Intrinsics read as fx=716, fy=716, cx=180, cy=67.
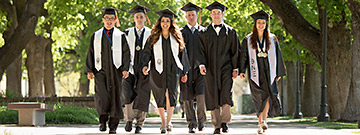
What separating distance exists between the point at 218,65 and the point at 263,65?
2.74 ft

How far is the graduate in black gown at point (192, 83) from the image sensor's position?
13.3m

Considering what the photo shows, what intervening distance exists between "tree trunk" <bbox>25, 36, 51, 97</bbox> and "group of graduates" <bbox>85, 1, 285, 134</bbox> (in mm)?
18886

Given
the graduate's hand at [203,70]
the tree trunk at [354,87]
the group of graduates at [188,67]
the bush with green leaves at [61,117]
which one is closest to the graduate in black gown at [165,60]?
the group of graduates at [188,67]

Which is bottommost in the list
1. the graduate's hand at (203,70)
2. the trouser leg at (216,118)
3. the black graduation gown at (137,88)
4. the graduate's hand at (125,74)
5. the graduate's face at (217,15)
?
the trouser leg at (216,118)

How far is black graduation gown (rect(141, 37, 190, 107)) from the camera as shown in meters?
12.8

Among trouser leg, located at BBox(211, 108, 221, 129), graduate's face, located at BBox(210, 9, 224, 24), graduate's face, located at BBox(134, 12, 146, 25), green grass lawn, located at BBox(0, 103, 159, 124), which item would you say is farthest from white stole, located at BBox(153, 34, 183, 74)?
green grass lawn, located at BBox(0, 103, 159, 124)

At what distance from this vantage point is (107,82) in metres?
12.7

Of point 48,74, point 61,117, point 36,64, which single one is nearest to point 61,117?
point 61,117

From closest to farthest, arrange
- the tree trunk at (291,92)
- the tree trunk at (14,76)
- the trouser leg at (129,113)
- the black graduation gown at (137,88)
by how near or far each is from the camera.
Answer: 1. the black graduation gown at (137,88)
2. the trouser leg at (129,113)
3. the tree trunk at (14,76)
4. the tree trunk at (291,92)

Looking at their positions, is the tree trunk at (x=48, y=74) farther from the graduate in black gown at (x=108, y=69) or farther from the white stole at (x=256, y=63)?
the white stole at (x=256, y=63)

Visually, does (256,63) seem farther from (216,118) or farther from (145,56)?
(145,56)

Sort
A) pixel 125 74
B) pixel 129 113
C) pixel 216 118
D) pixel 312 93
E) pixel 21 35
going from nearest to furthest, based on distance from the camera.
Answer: pixel 125 74 → pixel 216 118 → pixel 129 113 → pixel 21 35 → pixel 312 93

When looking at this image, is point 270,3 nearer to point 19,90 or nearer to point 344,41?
point 344,41

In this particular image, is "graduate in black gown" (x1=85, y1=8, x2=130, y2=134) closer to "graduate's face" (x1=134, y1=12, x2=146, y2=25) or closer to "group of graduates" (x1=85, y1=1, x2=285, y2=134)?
"group of graduates" (x1=85, y1=1, x2=285, y2=134)
